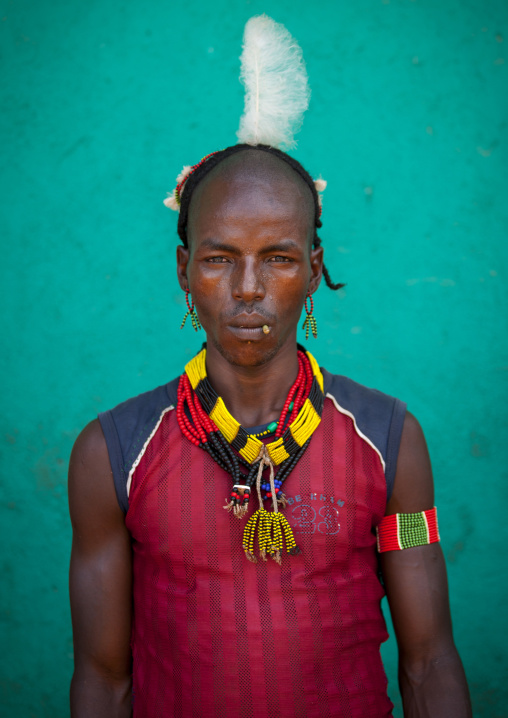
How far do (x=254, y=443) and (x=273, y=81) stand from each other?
3.74 feet

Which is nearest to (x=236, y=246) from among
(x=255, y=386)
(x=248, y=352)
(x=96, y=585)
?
(x=248, y=352)

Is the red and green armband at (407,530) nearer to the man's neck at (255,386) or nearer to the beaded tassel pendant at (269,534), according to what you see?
the beaded tassel pendant at (269,534)

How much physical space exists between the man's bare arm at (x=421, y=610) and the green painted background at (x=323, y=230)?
3.46ft

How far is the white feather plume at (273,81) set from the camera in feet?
6.55

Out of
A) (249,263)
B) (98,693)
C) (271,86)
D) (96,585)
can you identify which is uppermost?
(271,86)

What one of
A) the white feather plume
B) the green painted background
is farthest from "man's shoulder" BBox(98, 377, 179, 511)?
the green painted background

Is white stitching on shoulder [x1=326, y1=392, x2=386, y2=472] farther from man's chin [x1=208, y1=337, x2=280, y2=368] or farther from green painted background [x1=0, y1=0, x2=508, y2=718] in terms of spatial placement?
green painted background [x1=0, y1=0, x2=508, y2=718]

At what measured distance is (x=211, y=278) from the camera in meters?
1.81

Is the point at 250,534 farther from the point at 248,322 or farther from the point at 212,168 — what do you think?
the point at 212,168

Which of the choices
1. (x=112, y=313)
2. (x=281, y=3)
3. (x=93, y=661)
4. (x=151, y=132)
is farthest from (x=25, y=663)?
(x=281, y=3)

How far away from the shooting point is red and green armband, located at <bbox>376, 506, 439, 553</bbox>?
1847 mm

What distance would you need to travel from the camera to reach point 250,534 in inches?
68.6

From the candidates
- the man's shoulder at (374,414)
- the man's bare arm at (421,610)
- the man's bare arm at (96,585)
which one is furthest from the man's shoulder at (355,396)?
the man's bare arm at (96,585)

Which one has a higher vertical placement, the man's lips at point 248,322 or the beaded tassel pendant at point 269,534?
the man's lips at point 248,322
